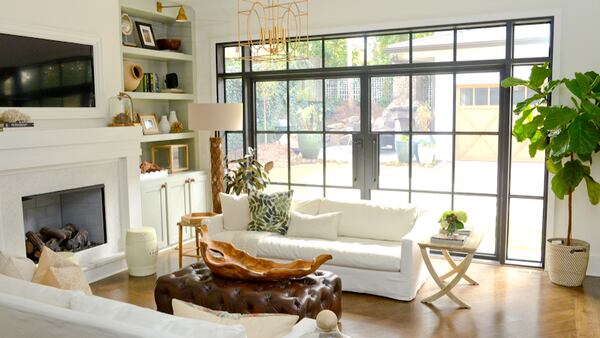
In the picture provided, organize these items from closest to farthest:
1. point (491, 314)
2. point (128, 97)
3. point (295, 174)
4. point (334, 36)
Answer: point (491, 314) → point (128, 97) → point (334, 36) → point (295, 174)

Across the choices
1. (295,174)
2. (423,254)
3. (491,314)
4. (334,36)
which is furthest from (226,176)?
(491,314)

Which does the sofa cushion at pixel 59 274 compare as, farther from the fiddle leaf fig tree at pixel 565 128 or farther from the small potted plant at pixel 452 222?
the fiddle leaf fig tree at pixel 565 128

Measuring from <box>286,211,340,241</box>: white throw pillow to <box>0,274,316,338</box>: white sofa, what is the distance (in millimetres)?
2725

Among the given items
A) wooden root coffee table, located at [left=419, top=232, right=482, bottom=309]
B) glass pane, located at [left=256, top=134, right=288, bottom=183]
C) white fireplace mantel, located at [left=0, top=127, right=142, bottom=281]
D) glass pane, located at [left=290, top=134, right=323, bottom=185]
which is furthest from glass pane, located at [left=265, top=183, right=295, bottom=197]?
wooden root coffee table, located at [left=419, top=232, right=482, bottom=309]

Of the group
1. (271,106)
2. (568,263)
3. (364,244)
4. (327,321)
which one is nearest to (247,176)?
(271,106)

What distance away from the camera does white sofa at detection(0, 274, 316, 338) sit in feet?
7.18

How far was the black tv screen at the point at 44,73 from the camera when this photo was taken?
195 inches

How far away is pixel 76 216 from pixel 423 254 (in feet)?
11.4

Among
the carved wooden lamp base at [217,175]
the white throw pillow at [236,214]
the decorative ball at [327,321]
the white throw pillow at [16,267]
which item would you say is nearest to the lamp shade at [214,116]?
the carved wooden lamp base at [217,175]

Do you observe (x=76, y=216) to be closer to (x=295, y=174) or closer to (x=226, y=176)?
(x=226, y=176)

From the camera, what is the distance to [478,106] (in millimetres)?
5914

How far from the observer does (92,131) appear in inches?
215

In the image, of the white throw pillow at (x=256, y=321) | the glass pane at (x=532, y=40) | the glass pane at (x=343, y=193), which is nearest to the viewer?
the white throw pillow at (x=256, y=321)

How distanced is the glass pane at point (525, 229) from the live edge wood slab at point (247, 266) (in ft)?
8.54
